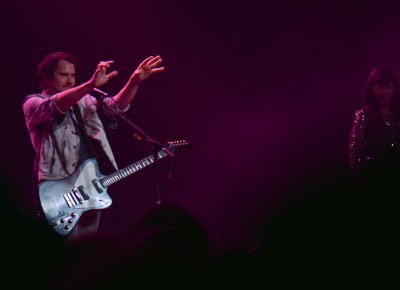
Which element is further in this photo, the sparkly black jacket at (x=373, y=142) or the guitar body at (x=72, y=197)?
the sparkly black jacket at (x=373, y=142)

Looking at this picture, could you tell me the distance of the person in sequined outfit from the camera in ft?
15.3

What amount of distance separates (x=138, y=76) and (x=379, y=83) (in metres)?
2.20

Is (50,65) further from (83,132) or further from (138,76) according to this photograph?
(138,76)

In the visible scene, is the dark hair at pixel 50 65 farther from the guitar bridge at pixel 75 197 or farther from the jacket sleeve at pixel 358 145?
the jacket sleeve at pixel 358 145

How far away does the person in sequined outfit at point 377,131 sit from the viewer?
15.3ft

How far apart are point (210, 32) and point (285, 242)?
4.88m

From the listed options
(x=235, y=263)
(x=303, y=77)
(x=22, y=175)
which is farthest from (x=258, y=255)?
(x=303, y=77)

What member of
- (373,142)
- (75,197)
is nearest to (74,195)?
(75,197)

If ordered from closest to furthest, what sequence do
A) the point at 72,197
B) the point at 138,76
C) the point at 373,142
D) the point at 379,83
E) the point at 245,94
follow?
the point at 72,197, the point at 138,76, the point at 373,142, the point at 379,83, the point at 245,94

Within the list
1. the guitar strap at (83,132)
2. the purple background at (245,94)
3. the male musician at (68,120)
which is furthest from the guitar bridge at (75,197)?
the purple background at (245,94)

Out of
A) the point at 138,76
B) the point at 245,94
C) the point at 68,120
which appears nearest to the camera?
the point at 68,120

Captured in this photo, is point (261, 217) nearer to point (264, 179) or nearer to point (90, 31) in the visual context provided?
point (264, 179)

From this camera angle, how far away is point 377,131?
15.5 ft

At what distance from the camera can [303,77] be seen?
6301 mm
